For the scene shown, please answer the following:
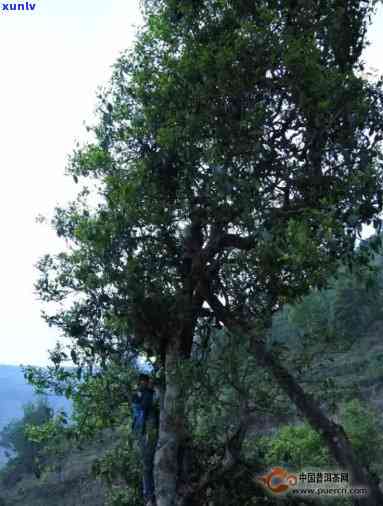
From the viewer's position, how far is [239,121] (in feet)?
35.5

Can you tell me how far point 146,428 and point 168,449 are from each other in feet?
3.17

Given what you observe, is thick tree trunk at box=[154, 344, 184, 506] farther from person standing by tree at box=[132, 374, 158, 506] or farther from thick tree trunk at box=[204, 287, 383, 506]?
thick tree trunk at box=[204, 287, 383, 506]

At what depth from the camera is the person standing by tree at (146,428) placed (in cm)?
1148

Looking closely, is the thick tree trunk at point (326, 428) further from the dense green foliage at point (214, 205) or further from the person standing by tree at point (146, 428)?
the person standing by tree at point (146, 428)

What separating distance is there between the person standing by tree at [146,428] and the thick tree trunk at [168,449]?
1.65ft

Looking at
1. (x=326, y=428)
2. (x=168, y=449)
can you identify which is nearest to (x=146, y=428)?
(x=168, y=449)

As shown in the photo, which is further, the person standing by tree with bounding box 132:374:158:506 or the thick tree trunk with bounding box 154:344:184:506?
the person standing by tree with bounding box 132:374:158:506

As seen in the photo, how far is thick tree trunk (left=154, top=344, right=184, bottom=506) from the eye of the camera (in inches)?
424

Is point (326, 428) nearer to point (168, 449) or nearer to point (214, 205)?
point (168, 449)

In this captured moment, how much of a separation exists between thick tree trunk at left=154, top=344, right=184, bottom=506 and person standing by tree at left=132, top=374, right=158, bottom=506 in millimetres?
503

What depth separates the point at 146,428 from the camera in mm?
11844

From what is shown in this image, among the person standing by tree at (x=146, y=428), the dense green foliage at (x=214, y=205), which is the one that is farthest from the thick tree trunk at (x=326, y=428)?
the person standing by tree at (x=146, y=428)

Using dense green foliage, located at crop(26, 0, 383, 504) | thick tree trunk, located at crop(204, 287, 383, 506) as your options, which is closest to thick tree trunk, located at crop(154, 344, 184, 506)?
dense green foliage, located at crop(26, 0, 383, 504)

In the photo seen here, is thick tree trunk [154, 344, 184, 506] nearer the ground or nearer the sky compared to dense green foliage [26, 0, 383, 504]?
nearer the ground
